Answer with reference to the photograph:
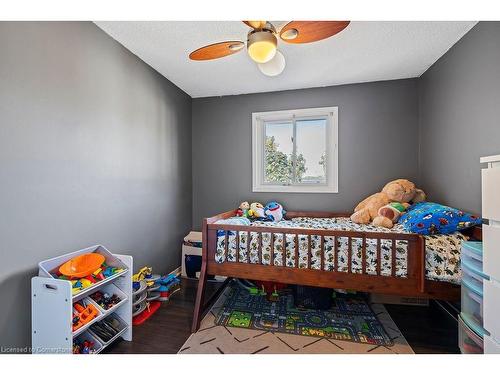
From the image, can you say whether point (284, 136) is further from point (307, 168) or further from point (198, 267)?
point (198, 267)

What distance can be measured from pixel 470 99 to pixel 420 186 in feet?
3.53

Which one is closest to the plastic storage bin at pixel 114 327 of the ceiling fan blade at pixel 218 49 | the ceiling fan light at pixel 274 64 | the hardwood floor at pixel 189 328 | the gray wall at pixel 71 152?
the hardwood floor at pixel 189 328

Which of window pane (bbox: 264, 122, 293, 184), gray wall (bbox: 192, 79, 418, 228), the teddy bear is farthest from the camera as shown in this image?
window pane (bbox: 264, 122, 293, 184)

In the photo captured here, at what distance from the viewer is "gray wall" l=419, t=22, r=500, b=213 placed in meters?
1.55

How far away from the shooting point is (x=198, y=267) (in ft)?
8.95

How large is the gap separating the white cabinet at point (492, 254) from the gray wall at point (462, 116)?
0.72 metres

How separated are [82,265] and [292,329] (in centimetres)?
163

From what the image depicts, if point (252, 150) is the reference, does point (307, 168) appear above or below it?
below

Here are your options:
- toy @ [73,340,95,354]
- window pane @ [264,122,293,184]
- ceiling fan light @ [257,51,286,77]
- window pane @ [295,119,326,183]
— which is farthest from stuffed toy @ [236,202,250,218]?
toy @ [73,340,95,354]

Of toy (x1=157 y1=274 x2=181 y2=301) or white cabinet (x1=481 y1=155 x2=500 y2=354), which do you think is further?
toy (x1=157 y1=274 x2=181 y2=301)

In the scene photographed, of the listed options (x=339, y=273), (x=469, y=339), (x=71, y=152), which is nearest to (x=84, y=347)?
(x=71, y=152)

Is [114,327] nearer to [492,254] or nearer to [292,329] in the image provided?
[292,329]

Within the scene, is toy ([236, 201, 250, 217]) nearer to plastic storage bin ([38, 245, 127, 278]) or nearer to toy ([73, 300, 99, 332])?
plastic storage bin ([38, 245, 127, 278])
